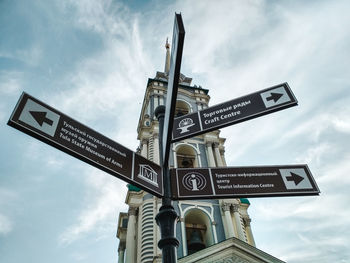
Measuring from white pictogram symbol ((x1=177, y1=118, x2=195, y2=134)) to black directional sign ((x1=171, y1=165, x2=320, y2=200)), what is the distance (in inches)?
25.9

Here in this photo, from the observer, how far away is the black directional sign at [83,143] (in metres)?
3.68

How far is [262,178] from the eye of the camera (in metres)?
4.76

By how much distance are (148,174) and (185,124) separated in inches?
44.0

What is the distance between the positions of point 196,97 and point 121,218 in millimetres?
12173

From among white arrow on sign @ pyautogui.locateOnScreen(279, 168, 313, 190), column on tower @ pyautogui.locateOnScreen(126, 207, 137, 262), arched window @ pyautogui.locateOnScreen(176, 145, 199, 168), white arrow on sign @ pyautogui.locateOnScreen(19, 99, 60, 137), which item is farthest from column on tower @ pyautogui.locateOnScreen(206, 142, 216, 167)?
white arrow on sign @ pyautogui.locateOnScreen(19, 99, 60, 137)

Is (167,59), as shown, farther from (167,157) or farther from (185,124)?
(167,157)

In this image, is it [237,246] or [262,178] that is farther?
[237,246]

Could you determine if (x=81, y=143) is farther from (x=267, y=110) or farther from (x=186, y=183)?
(x=267, y=110)

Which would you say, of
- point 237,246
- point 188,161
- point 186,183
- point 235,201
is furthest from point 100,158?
point 188,161

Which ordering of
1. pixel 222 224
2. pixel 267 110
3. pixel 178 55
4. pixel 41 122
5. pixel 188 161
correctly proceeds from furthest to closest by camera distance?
pixel 188 161 → pixel 222 224 → pixel 267 110 → pixel 41 122 → pixel 178 55

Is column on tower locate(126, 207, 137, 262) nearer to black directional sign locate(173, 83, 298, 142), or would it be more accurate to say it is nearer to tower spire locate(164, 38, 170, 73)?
black directional sign locate(173, 83, 298, 142)

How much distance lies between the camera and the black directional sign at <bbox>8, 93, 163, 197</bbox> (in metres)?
3.68

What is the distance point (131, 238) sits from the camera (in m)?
18.1

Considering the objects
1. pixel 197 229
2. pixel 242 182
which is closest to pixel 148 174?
pixel 242 182
